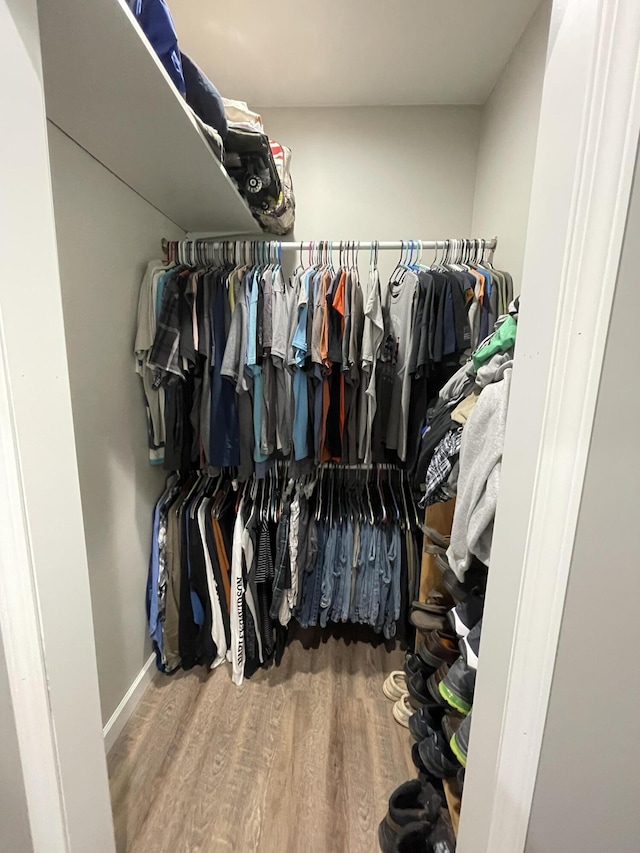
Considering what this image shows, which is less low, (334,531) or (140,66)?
(140,66)

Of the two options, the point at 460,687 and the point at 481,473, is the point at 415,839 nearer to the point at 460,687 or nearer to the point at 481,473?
the point at 460,687

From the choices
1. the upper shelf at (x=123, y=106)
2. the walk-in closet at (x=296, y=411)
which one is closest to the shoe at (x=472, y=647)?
the walk-in closet at (x=296, y=411)

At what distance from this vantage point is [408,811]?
1009 millimetres

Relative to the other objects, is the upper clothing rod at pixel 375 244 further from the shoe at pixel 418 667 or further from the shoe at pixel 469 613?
the shoe at pixel 418 667

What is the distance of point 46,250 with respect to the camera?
0.60 metres

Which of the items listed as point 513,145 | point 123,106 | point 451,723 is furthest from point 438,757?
point 513,145

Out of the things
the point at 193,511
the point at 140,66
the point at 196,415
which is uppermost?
the point at 140,66

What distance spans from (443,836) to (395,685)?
598 millimetres

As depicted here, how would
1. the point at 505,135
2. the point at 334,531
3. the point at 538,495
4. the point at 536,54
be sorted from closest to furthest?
the point at 538,495 → the point at 536,54 → the point at 505,135 → the point at 334,531

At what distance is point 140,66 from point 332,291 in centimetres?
79

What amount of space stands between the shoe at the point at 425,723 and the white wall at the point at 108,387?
3.62 ft

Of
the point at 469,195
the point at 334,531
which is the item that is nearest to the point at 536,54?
the point at 469,195

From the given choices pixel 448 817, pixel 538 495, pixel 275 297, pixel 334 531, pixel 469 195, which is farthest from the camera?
pixel 469 195

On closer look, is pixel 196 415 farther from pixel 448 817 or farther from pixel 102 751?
pixel 448 817
